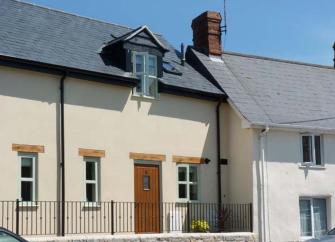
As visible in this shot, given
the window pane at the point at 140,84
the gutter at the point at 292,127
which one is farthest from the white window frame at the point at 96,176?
the gutter at the point at 292,127

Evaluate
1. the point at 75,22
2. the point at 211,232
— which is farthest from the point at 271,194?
the point at 75,22

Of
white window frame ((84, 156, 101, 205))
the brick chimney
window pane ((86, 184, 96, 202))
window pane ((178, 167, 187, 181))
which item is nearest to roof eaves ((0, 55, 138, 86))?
white window frame ((84, 156, 101, 205))

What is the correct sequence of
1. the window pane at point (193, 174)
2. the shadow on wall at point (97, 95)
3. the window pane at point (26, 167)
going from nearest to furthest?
the window pane at point (26, 167), the shadow on wall at point (97, 95), the window pane at point (193, 174)

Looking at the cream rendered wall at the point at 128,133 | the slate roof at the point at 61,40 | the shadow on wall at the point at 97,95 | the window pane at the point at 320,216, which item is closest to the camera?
the slate roof at the point at 61,40

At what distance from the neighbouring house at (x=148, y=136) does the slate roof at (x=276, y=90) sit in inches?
3.0

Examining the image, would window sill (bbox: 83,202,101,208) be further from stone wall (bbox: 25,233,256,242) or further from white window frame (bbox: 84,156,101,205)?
stone wall (bbox: 25,233,256,242)

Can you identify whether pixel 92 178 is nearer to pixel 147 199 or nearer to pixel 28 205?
pixel 147 199

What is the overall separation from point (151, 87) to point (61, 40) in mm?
3279

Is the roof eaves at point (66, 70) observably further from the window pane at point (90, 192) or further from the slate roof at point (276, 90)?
the slate roof at point (276, 90)

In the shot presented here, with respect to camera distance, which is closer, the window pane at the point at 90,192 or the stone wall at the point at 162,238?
the stone wall at the point at 162,238

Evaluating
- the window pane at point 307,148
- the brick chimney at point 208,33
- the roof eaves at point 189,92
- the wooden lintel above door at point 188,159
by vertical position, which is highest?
A: the brick chimney at point 208,33

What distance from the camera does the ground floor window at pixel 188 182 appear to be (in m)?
23.0

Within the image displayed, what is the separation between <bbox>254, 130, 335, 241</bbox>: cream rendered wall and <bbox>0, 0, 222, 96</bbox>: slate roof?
9.64 ft

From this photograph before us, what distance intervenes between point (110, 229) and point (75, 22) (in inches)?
287
